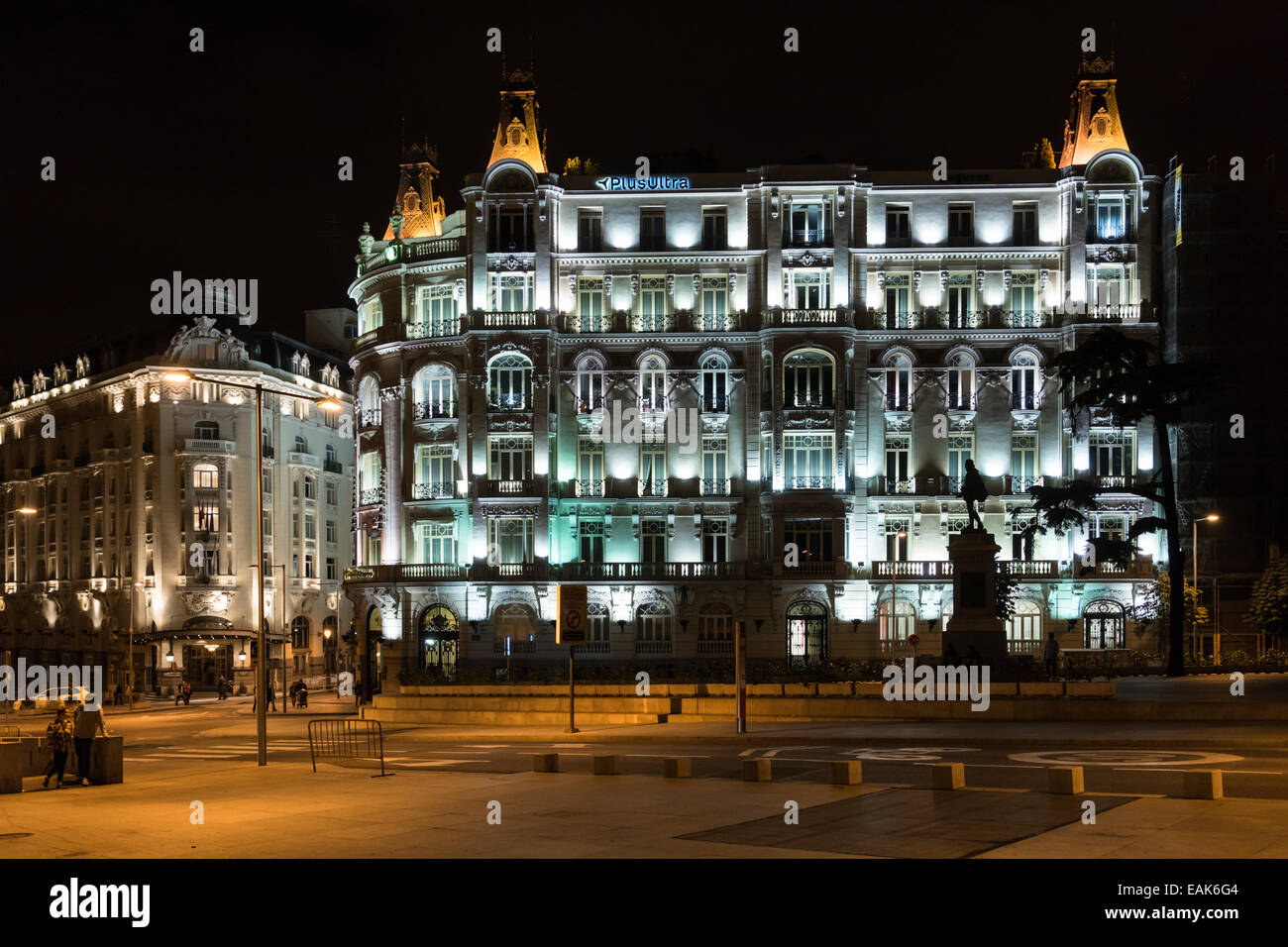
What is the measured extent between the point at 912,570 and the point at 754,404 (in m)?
11.8

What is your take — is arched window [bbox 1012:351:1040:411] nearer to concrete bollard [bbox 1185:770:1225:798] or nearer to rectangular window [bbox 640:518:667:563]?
rectangular window [bbox 640:518:667:563]

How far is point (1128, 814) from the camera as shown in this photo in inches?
752

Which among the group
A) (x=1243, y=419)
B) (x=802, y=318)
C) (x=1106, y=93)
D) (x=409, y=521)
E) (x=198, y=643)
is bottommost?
(x=198, y=643)

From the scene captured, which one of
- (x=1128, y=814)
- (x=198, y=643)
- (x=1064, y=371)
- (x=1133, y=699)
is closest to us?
(x=1128, y=814)

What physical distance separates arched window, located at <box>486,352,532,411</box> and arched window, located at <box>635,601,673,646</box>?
1245cm

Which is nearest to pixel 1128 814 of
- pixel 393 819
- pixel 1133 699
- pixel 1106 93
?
pixel 393 819

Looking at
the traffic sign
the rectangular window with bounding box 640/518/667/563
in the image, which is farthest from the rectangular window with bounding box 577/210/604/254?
the traffic sign

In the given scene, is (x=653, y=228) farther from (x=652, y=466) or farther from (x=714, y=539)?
(x=714, y=539)

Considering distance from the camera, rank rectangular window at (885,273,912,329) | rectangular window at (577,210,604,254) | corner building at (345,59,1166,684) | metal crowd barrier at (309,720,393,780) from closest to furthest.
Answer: metal crowd barrier at (309,720,393,780) → corner building at (345,59,1166,684) → rectangular window at (885,273,912,329) → rectangular window at (577,210,604,254)

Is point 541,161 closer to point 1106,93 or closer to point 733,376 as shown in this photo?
point 733,376

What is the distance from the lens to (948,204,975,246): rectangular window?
2781 inches

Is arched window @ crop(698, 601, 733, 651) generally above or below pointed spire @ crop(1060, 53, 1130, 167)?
below

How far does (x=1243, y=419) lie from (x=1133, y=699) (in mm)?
42426

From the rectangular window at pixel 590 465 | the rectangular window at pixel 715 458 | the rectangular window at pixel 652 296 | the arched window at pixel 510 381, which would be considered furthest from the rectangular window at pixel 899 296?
the arched window at pixel 510 381
